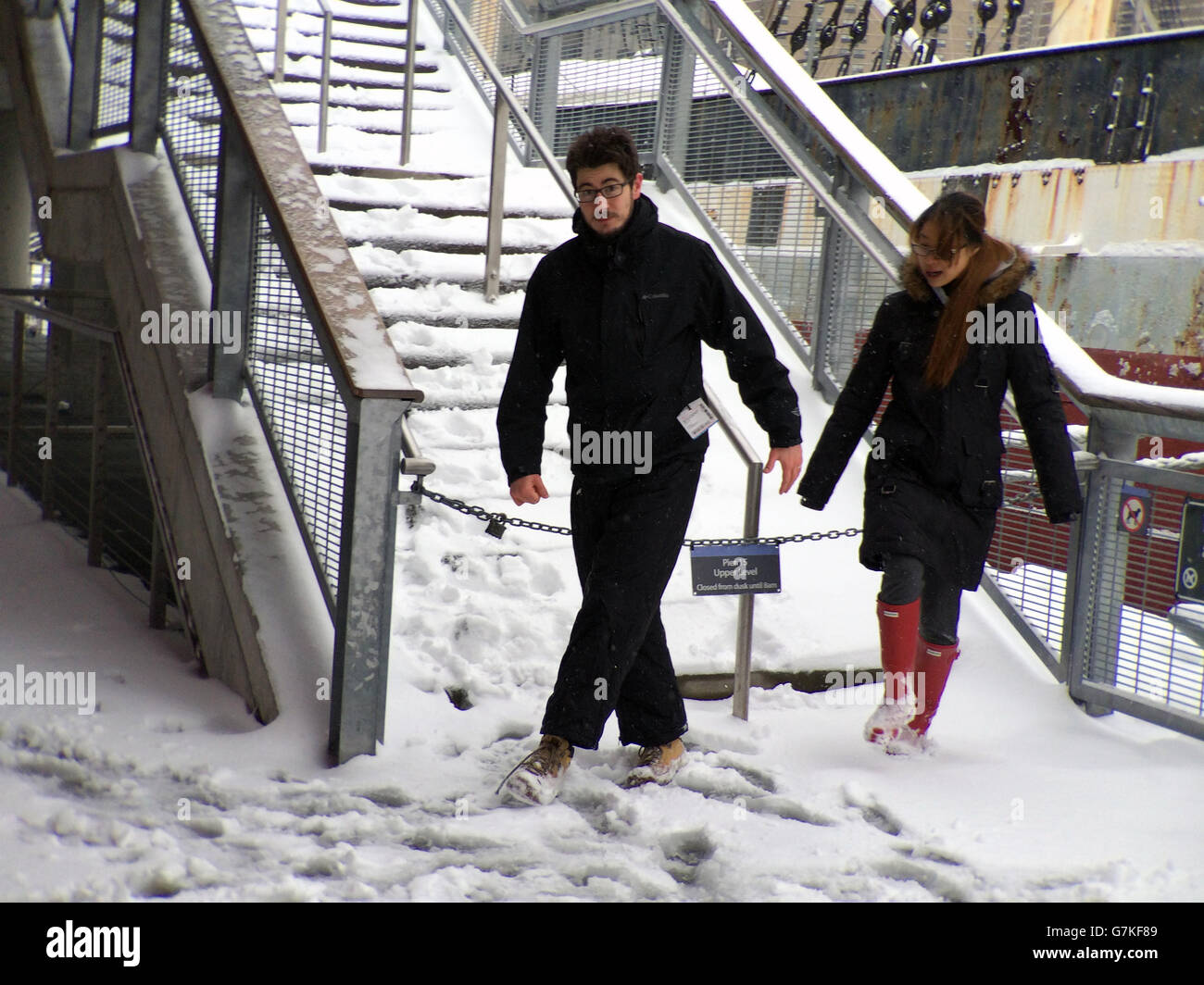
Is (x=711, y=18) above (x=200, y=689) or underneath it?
above

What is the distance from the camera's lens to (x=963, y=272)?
12.2ft

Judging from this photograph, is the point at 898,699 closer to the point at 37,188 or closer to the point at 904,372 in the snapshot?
the point at 904,372

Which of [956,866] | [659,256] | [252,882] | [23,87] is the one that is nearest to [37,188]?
[23,87]

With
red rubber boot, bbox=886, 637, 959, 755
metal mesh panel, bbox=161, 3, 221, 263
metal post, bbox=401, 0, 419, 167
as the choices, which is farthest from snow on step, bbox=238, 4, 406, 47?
red rubber boot, bbox=886, 637, 959, 755

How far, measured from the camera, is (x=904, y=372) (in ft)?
12.5

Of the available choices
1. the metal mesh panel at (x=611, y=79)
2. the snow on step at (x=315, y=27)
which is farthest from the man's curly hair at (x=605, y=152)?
the snow on step at (x=315, y=27)

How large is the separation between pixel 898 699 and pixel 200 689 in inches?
86.9

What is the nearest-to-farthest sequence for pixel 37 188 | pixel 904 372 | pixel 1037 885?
pixel 1037 885
pixel 904 372
pixel 37 188

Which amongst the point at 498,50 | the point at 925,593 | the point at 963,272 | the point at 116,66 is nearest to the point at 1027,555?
the point at 925,593

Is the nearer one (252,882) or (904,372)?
(252,882)

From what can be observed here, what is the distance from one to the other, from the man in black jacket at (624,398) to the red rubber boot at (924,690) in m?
0.77

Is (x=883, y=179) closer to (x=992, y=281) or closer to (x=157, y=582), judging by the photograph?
(x=992, y=281)
